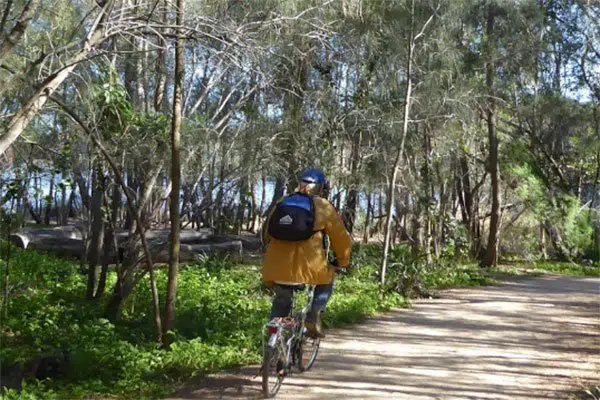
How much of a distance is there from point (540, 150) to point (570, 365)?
22.2 m

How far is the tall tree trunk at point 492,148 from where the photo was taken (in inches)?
793

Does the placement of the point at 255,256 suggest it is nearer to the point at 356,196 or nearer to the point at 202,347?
the point at 356,196

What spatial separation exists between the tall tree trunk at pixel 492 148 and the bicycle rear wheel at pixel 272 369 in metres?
15.6

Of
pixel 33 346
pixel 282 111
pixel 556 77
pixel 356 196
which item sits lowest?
pixel 33 346

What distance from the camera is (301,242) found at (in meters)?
5.67

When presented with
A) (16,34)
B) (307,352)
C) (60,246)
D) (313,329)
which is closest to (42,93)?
(16,34)

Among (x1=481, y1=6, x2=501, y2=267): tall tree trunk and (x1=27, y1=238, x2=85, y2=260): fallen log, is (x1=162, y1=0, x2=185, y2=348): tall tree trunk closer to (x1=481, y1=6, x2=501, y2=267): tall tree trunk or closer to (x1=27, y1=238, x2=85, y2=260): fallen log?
(x1=27, y1=238, x2=85, y2=260): fallen log

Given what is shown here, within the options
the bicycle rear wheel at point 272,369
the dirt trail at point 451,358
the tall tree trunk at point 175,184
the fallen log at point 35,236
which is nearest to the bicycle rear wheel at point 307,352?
the dirt trail at point 451,358

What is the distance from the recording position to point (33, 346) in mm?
9531

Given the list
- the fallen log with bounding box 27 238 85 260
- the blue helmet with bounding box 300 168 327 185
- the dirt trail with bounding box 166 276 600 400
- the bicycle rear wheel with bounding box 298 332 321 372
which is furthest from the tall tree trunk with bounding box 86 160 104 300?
the fallen log with bounding box 27 238 85 260

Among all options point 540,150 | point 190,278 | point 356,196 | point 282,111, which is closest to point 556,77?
point 540,150

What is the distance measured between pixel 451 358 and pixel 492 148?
15449 mm

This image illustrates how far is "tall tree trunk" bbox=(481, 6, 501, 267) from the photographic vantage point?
2013 centimetres

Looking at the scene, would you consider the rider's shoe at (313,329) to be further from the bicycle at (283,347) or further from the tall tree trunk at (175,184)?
the tall tree trunk at (175,184)
